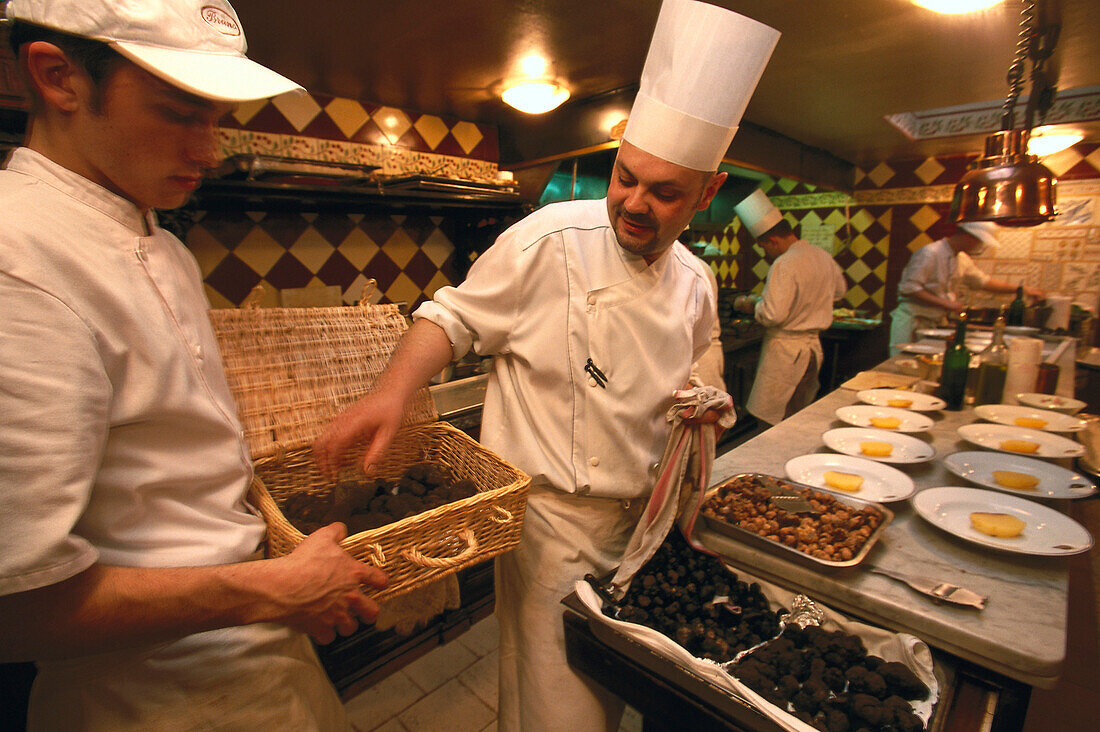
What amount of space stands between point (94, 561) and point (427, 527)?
494 millimetres

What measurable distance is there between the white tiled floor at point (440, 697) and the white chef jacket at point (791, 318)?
3369 millimetres

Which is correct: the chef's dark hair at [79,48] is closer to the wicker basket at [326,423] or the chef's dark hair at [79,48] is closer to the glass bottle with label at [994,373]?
the wicker basket at [326,423]

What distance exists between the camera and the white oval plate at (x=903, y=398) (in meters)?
2.39

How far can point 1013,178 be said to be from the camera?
218 cm

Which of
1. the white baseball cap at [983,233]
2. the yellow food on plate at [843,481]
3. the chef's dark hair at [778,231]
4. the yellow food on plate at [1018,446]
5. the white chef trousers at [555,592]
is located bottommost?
the white chef trousers at [555,592]

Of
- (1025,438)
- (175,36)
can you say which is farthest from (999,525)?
(175,36)

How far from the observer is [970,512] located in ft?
4.81

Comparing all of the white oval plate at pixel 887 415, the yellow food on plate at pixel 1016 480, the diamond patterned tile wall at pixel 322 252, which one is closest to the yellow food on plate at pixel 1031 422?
the white oval plate at pixel 887 415

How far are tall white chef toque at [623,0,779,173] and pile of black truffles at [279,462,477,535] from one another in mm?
989

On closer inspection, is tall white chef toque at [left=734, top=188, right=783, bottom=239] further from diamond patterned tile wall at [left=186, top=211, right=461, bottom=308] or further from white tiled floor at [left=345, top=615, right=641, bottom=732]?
white tiled floor at [left=345, top=615, right=641, bottom=732]

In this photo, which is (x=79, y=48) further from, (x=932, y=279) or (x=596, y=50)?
(x=932, y=279)

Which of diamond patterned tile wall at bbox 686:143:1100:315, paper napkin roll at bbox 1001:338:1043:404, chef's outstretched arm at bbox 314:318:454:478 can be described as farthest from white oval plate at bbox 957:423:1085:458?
diamond patterned tile wall at bbox 686:143:1100:315

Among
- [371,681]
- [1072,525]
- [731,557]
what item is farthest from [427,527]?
[371,681]

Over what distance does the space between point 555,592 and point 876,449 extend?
49.3 inches
